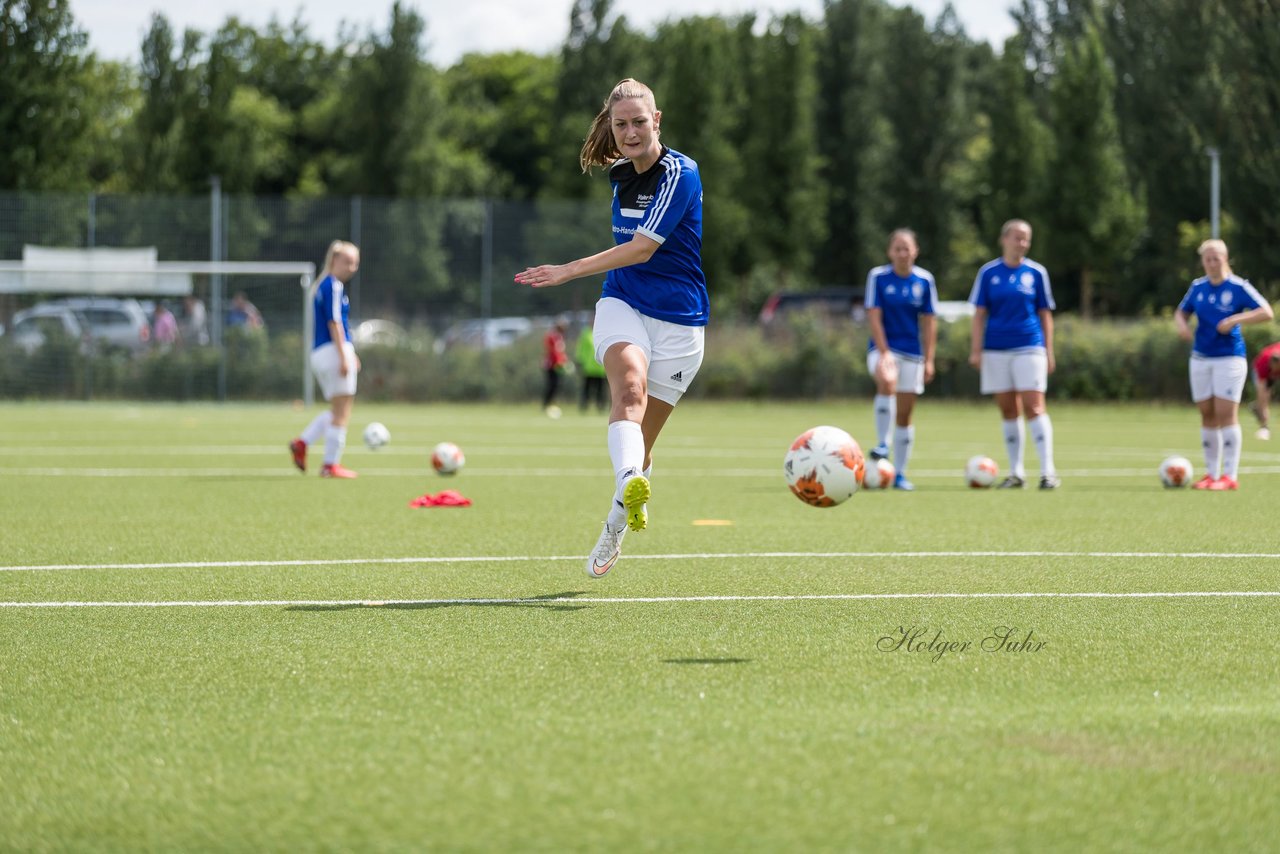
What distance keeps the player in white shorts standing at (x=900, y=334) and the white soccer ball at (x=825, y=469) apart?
269 inches

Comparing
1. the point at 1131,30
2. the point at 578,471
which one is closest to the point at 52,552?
the point at 578,471

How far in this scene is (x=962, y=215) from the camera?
60.2 m

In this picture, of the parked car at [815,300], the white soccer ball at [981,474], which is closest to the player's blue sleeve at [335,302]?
the white soccer ball at [981,474]

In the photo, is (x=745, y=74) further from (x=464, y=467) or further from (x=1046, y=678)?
(x=1046, y=678)

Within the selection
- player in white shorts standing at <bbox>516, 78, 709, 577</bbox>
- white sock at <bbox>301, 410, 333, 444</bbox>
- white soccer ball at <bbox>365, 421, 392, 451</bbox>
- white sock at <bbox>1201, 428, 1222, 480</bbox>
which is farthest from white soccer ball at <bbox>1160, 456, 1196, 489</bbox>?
white soccer ball at <bbox>365, 421, 392, 451</bbox>

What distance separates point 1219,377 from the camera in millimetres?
13625

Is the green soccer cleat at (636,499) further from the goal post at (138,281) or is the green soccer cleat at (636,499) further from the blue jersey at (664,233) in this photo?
the goal post at (138,281)

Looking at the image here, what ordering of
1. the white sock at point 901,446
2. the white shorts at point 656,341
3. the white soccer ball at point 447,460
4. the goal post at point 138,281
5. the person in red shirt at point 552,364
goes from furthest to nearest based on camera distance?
the goal post at point 138,281 < the person in red shirt at point 552,364 < the white soccer ball at point 447,460 < the white sock at point 901,446 < the white shorts at point 656,341

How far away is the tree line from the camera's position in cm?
Answer: 3734

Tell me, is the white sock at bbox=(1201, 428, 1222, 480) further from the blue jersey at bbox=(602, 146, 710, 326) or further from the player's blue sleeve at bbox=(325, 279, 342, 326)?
the blue jersey at bbox=(602, 146, 710, 326)

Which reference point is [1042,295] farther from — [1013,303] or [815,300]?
[815,300]

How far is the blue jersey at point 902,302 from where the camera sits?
14.7 metres

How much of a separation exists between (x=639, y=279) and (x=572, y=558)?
1.82m

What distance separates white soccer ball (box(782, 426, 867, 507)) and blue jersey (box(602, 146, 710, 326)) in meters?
0.81
